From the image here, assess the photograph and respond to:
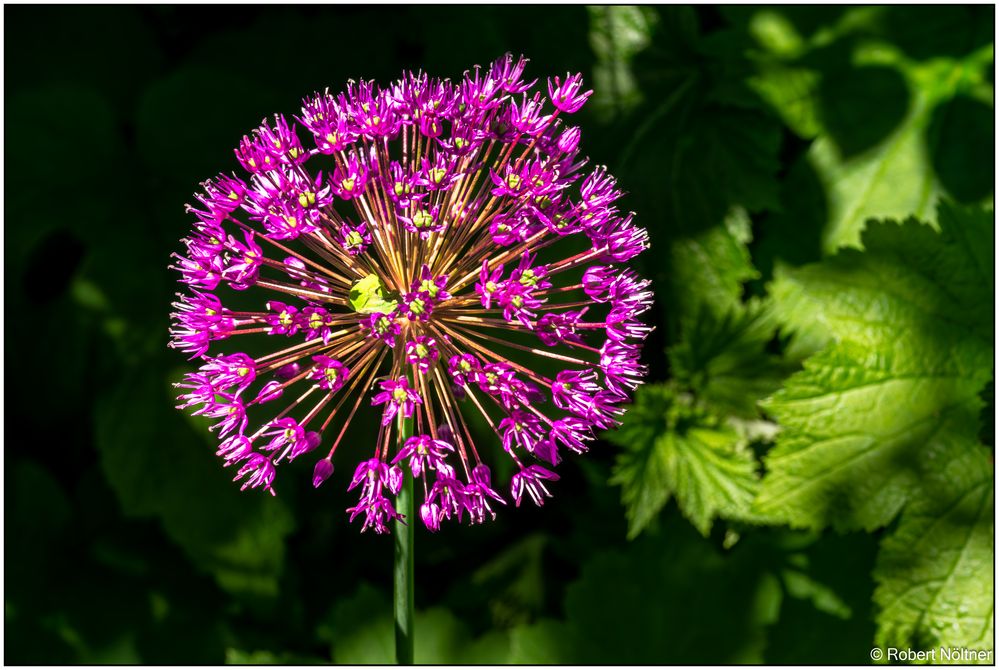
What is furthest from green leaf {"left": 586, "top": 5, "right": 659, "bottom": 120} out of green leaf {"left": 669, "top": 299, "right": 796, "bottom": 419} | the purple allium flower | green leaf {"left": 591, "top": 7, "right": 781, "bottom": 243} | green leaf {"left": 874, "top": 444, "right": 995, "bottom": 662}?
green leaf {"left": 874, "top": 444, "right": 995, "bottom": 662}

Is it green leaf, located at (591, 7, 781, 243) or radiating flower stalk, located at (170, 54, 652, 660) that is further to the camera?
green leaf, located at (591, 7, 781, 243)

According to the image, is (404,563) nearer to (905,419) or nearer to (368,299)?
(368,299)

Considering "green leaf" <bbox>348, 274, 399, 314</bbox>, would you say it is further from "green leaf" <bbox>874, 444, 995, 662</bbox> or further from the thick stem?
"green leaf" <bbox>874, 444, 995, 662</bbox>

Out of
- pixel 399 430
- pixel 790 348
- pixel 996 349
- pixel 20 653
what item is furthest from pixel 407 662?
pixel 20 653

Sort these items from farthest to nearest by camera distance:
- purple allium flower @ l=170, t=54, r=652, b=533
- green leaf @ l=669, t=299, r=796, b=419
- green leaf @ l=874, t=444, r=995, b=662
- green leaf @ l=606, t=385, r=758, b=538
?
1. green leaf @ l=669, t=299, r=796, b=419
2. green leaf @ l=606, t=385, r=758, b=538
3. green leaf @ l=874, t=444, r=995, b=662
4. purple allium flower @ l=170, t=54, r=652, b=533

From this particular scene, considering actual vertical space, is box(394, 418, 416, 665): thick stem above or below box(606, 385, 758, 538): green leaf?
below

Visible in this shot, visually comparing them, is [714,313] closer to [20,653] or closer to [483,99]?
[483,99]

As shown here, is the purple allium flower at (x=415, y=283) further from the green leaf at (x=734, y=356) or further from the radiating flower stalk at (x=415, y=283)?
the green leaf at (x=734, y=356)
